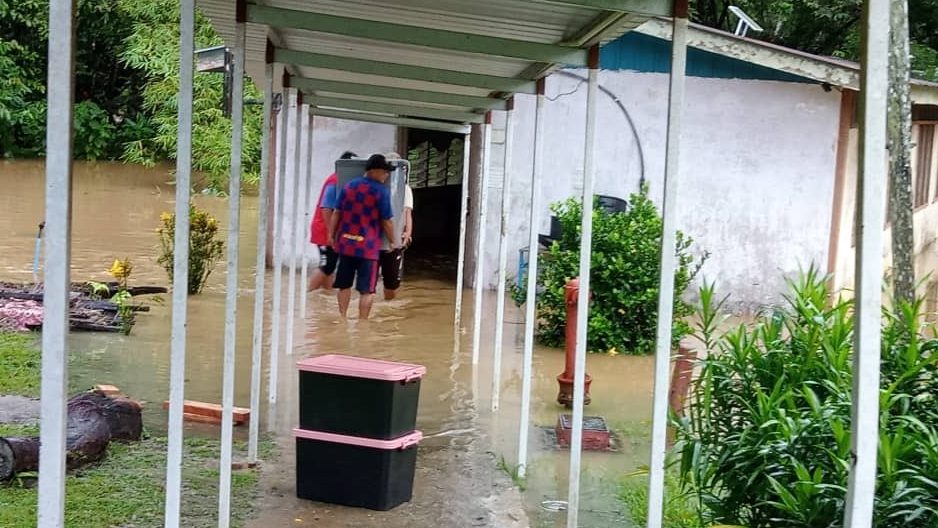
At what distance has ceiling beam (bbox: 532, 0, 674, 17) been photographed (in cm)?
374

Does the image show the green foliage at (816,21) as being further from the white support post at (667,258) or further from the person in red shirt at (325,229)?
the white support post at (667,258)

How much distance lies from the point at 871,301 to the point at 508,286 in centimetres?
1031

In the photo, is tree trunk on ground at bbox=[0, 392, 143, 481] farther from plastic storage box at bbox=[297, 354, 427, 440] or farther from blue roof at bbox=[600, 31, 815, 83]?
blue roof at bbox=[600, 31, 815, 83]

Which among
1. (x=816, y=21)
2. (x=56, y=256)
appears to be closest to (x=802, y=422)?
(x=56, y=256)

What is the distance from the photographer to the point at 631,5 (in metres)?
3.76

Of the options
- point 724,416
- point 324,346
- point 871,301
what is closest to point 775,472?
point 724,416

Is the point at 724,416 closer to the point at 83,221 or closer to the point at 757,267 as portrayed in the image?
the point at 757,267

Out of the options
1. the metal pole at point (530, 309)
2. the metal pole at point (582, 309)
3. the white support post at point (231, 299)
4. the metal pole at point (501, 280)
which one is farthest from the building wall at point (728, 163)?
the white support post at point (231, 299)

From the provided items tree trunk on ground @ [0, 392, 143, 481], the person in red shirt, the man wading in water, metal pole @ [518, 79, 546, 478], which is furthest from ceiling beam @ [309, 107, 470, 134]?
tree trunk on ground @ [0, 392, 143, 481]

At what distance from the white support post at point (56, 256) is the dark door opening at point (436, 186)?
17505 millimetres

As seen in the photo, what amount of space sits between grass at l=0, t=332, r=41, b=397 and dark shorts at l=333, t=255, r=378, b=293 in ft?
8.27

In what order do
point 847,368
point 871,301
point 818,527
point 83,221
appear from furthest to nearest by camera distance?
1. point 83,221
2. point 847,368
3. point 818,527
4. point 871,301

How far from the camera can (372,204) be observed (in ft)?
28.3

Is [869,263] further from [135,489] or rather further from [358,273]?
[358,273]
